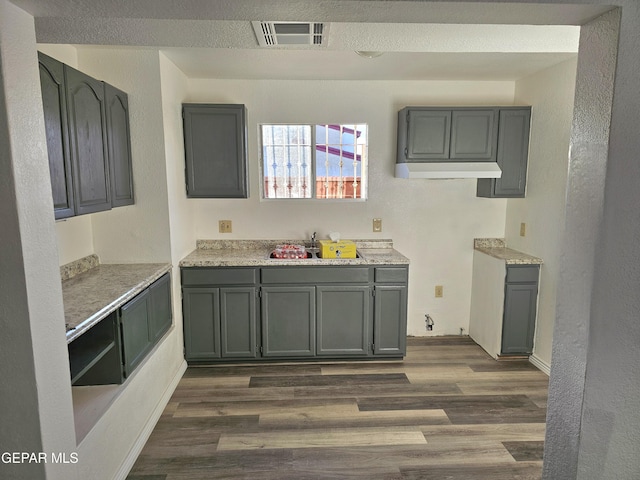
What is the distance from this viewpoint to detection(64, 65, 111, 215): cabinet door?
2010 millimetres

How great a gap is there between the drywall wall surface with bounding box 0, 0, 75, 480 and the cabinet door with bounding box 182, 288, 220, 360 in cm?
196

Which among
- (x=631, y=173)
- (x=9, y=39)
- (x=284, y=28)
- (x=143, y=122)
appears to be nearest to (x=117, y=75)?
(x=143, y=122)

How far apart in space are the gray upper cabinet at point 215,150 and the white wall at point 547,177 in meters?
2.47

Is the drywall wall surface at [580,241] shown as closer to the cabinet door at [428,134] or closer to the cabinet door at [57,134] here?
the cabinet door at [57,134]

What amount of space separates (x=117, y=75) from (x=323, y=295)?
2.23 meters

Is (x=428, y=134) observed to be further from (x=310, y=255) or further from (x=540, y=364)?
(x=540, y=364)

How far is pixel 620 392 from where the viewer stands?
1152 millimetres

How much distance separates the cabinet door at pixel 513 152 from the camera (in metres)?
3.41

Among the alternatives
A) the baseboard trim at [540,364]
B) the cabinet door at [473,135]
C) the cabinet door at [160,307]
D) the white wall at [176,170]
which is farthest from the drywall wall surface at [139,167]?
the baseboard trim at [540,364]

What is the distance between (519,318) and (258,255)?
2296mm

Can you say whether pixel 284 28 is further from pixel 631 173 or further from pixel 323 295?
pixel 323 295

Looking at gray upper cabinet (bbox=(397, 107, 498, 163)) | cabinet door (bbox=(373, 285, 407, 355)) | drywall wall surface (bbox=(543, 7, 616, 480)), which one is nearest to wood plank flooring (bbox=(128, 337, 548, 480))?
cabinet door (bbox=(373, 285, 407, 355))

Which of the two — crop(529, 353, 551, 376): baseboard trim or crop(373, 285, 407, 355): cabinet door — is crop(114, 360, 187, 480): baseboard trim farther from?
crop(529, 353, 551, 376): baseboard trim

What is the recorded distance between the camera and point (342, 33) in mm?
1809
